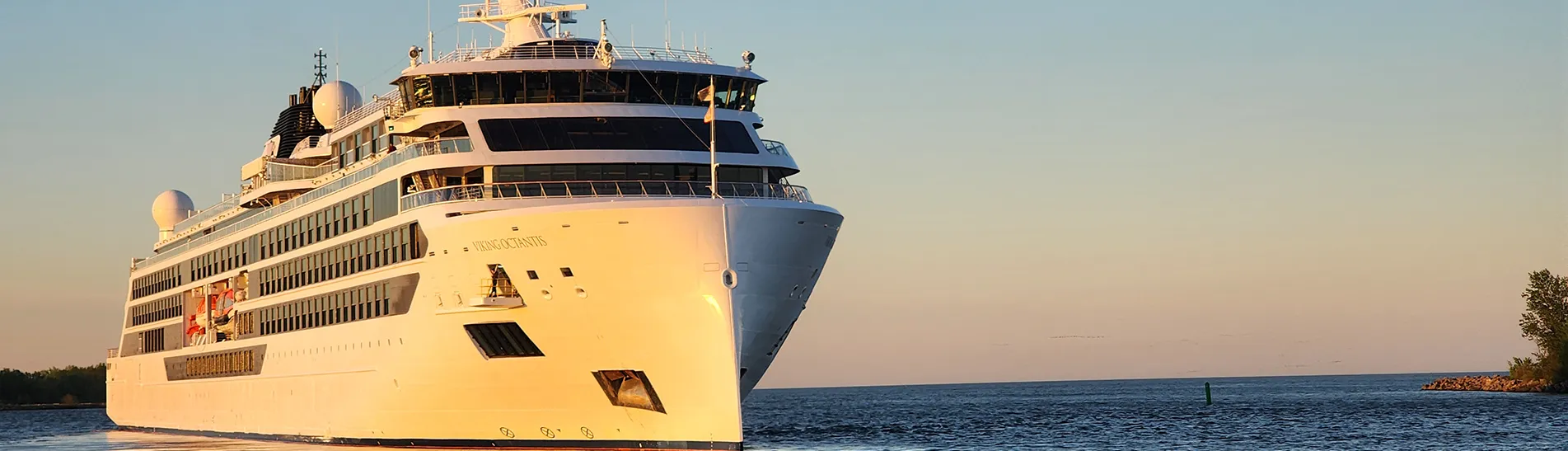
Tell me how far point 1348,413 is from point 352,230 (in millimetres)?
55222

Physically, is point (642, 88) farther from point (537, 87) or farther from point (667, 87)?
point (537, 87)

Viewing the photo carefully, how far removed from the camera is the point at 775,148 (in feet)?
140

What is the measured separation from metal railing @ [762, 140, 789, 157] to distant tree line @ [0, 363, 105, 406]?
127m

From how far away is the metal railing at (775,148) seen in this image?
4244 centimetres

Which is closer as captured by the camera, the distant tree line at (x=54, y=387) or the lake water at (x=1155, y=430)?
the lake water at (x=1155, y=430)

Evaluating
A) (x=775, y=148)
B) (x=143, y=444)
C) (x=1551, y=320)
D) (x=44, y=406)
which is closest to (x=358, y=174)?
(x=775, y=148)

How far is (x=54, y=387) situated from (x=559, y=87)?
128397 millimetres

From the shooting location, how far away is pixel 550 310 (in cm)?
3688

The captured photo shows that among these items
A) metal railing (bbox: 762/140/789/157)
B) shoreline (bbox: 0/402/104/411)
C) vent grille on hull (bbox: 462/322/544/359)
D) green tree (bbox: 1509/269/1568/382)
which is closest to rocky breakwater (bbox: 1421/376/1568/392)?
green tree (bbox: 1509/269/1568/382)

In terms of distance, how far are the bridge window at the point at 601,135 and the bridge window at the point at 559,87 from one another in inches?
37.2

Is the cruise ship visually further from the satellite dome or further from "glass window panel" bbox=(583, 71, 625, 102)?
the satellite dome

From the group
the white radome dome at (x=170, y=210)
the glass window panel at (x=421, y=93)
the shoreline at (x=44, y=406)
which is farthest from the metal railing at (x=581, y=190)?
the shoreline at (x=44, y=406)

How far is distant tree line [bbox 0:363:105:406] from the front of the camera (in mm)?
151250

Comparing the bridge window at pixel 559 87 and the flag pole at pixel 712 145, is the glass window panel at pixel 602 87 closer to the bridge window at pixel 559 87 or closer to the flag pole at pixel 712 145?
the bridge window at pixel 559 87
